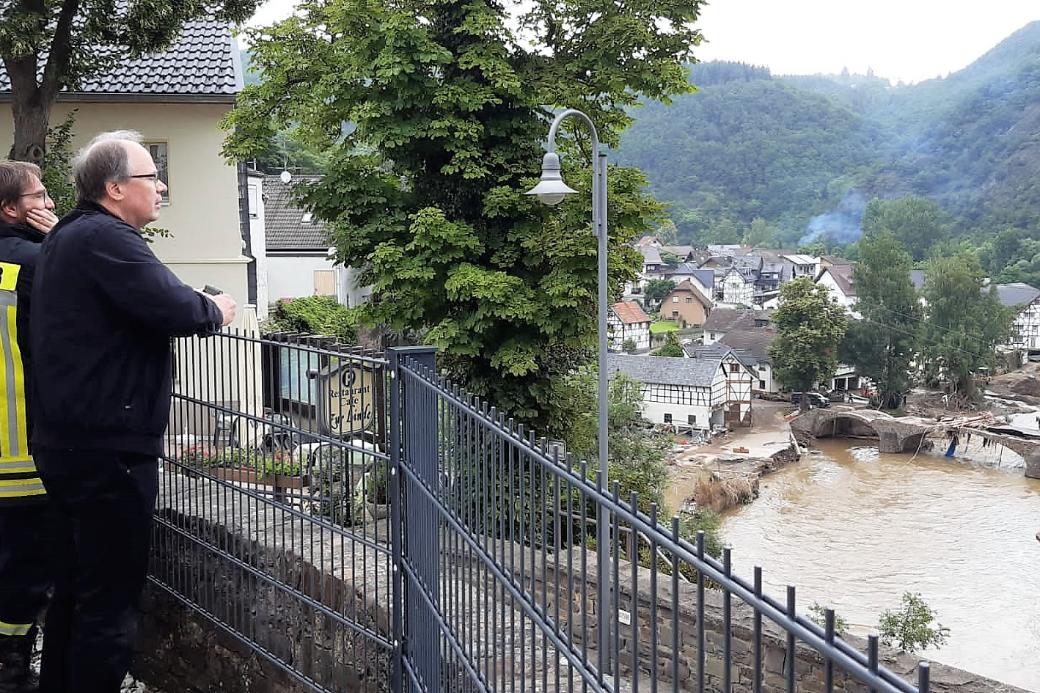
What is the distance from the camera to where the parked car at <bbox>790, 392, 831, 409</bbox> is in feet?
239

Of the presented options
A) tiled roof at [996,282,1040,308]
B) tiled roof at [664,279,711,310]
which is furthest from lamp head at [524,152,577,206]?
tiled roof at [664,279,711,310]

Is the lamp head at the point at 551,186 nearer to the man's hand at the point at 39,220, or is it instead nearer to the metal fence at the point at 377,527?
the metal fence at the point at 377,527

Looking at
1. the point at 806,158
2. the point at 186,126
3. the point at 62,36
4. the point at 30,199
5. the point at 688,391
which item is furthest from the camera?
the point at 806,158

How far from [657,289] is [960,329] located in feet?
120

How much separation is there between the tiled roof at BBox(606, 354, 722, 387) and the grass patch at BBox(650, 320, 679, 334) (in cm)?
2693

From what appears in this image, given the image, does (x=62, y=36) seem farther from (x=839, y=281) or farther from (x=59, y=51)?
(x=839, y=281)

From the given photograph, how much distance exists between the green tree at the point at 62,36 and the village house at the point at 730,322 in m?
76.2

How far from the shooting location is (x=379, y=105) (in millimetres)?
16062

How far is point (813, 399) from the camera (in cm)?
7331

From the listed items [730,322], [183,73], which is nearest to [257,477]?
[183,73]

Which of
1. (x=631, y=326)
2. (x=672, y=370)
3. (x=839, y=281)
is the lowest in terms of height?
(x=672, y=370)

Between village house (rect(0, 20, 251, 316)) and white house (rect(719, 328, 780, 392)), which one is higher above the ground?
village house (rect(0, 20, 251, 316))

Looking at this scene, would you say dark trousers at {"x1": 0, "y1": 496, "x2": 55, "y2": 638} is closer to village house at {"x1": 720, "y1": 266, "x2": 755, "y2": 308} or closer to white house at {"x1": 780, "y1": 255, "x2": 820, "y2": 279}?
village house at {"x1": 720, "y1": 266, "x2": 755, "y2": 308}

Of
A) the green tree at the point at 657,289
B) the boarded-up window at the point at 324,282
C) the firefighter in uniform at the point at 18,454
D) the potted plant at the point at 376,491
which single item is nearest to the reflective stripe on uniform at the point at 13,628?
the firefighter in uniform at the point at 18,454
